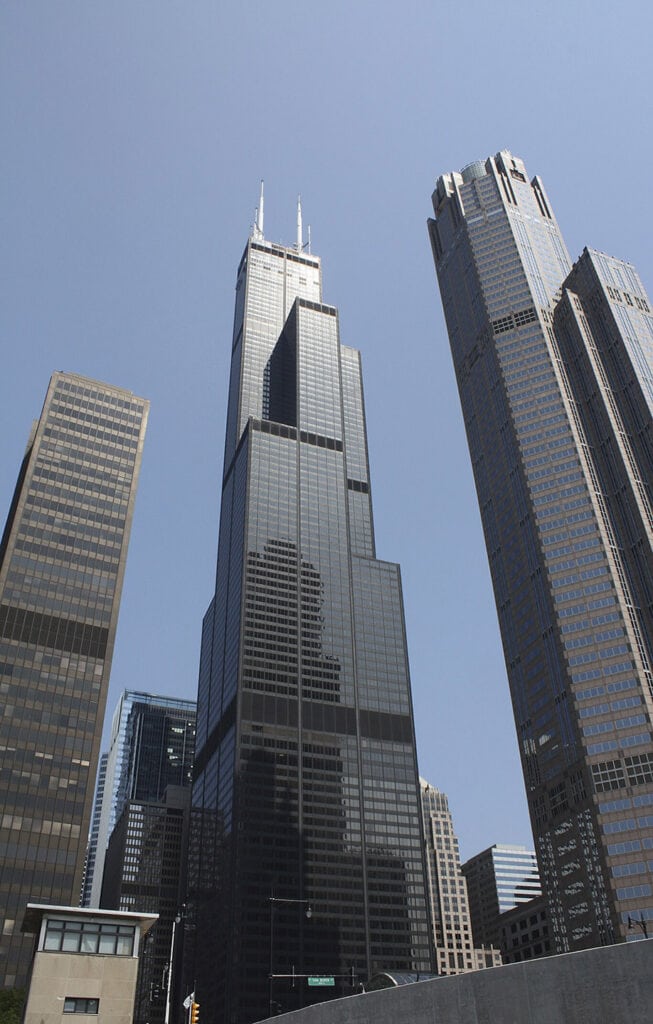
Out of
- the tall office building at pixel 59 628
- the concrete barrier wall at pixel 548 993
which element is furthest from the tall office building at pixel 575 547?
the concrete barrier wall at pixel 548 993

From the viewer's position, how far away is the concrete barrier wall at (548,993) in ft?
78.4

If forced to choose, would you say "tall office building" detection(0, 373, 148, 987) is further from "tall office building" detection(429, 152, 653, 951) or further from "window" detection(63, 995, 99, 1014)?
"tall office building" detection(429, 152, 653, 951)

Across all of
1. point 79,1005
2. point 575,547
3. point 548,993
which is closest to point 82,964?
point 79,1005

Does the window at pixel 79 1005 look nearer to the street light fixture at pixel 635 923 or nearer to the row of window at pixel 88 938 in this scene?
the row of window at pixel 88 938

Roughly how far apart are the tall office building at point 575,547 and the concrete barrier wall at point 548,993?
98.9 metres

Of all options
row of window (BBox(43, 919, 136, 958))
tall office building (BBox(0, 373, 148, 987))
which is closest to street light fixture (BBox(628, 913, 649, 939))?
tall office building (BBox(0, 373, 148, 987))

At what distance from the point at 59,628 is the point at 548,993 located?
10893 centimetres

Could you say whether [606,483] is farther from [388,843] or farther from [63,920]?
[63,920]

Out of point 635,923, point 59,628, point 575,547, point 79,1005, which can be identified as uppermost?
point 575,547

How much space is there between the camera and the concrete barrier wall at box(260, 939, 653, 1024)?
23.9 meters

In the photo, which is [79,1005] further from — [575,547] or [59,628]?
[575,547]

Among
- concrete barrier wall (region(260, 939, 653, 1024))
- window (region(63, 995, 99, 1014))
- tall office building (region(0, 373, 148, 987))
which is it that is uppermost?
tall office building (region(0, 373, 148, 987))

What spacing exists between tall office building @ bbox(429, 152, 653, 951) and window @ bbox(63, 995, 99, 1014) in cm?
9219

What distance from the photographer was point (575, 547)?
14912cm
